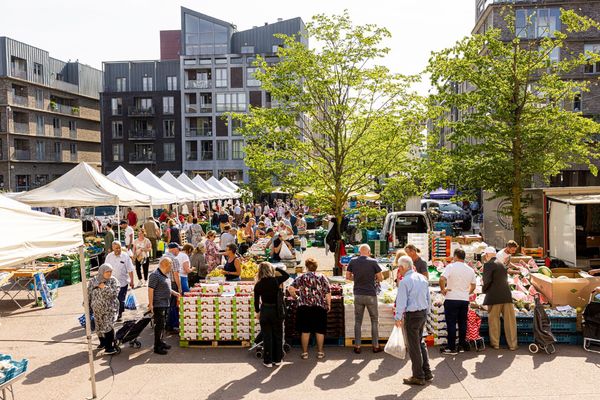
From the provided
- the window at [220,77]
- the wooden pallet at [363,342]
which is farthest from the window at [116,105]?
the wooden pallet at [363,342]

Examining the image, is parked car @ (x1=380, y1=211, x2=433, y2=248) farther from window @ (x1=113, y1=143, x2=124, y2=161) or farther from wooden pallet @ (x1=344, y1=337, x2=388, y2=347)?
window @ (x1=113, y1=143, x2=124, y2=161)

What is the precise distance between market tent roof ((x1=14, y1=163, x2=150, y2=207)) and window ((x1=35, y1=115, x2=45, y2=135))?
52263 mm

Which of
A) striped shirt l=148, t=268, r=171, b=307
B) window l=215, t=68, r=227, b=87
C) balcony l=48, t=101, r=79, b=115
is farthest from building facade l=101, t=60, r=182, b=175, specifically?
striped shirt l=148, t=268, r=171, b=307

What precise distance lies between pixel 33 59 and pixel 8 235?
6923cm

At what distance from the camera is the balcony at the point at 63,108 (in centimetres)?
6894

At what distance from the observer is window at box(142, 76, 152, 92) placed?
74125 mm

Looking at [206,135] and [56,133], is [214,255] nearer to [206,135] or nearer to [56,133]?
[206,135]

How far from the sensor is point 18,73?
64688 millimetres

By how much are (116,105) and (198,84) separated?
38.7ft

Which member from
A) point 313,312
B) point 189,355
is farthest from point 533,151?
point 189,355

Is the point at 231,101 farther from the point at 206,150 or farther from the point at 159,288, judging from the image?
the point at 159,288

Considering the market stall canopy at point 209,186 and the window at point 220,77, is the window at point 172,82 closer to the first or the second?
the window at point 220,77

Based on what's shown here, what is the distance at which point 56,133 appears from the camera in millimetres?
69625

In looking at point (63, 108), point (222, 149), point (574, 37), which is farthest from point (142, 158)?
point (574, 37)
